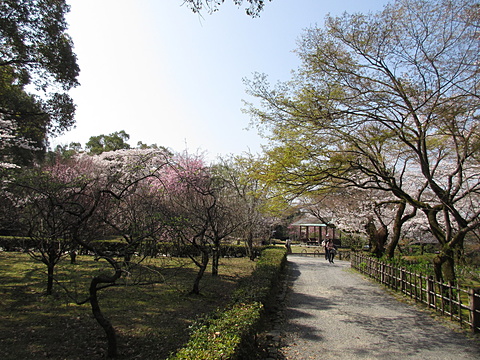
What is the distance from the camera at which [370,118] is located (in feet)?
24.6

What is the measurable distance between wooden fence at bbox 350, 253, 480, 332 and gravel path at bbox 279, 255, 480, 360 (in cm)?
36

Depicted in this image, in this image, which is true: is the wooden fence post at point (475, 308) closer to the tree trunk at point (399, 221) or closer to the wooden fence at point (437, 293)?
the wooden fence at point (437, 293)

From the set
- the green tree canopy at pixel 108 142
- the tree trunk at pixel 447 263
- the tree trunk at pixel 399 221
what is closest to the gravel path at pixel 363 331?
the tree trunk at pixel 447 263

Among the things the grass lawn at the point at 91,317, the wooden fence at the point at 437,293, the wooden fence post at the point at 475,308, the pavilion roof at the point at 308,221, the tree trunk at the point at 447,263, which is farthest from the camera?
the pavilion roof at the point at 308,221

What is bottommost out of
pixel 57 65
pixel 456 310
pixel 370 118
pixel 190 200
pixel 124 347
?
pixel 124 347

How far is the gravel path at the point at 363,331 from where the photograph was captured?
15.0 feet

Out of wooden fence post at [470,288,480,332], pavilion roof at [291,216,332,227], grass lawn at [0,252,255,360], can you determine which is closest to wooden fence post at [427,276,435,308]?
wooden fence post at [470,288,480,332]

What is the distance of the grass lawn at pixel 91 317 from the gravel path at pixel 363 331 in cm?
187

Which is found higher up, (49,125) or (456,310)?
(49,125)

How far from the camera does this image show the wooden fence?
5616 millimetres

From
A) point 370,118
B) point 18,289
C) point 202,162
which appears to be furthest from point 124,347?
point 202,162

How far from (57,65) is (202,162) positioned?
10732 millimetres

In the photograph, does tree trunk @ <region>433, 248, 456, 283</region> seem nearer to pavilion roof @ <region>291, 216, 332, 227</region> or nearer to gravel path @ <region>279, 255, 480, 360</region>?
gravel path @ <region>279, 255, 480, 360</region>

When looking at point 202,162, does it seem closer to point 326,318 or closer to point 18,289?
point 18,289
